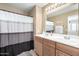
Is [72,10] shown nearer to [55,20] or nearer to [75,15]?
[75,15]

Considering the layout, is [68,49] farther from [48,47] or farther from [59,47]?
[48,47]

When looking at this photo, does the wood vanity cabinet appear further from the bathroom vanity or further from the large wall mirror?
the large wall mirror

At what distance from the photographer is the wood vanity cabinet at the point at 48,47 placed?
1.14m

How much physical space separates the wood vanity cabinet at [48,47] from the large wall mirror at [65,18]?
0.62 feet

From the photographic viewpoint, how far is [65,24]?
1061 millimetres

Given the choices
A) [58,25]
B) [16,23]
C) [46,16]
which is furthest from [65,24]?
[16,23]

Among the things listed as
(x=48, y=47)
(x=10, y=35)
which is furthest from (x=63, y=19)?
(x=10, y=35)

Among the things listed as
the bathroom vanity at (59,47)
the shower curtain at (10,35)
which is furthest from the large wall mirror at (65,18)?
the shower curtain at (10,35)

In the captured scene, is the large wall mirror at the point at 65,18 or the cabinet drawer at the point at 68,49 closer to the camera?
the cabinet drawer at the point at 68,49

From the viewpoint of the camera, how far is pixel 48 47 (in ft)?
4.04

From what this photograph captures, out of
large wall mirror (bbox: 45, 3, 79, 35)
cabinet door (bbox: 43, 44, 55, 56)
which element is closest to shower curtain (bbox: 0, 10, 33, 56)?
cabinet door (bbox: 43, 44, 55, 56)

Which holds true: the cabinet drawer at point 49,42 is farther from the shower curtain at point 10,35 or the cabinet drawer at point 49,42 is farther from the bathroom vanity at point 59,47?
the shower curtain at point 10,35

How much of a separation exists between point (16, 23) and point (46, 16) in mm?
518

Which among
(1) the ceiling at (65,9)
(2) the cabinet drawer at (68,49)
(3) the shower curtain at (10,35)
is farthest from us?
(3) the shower curtain at (10,35)
